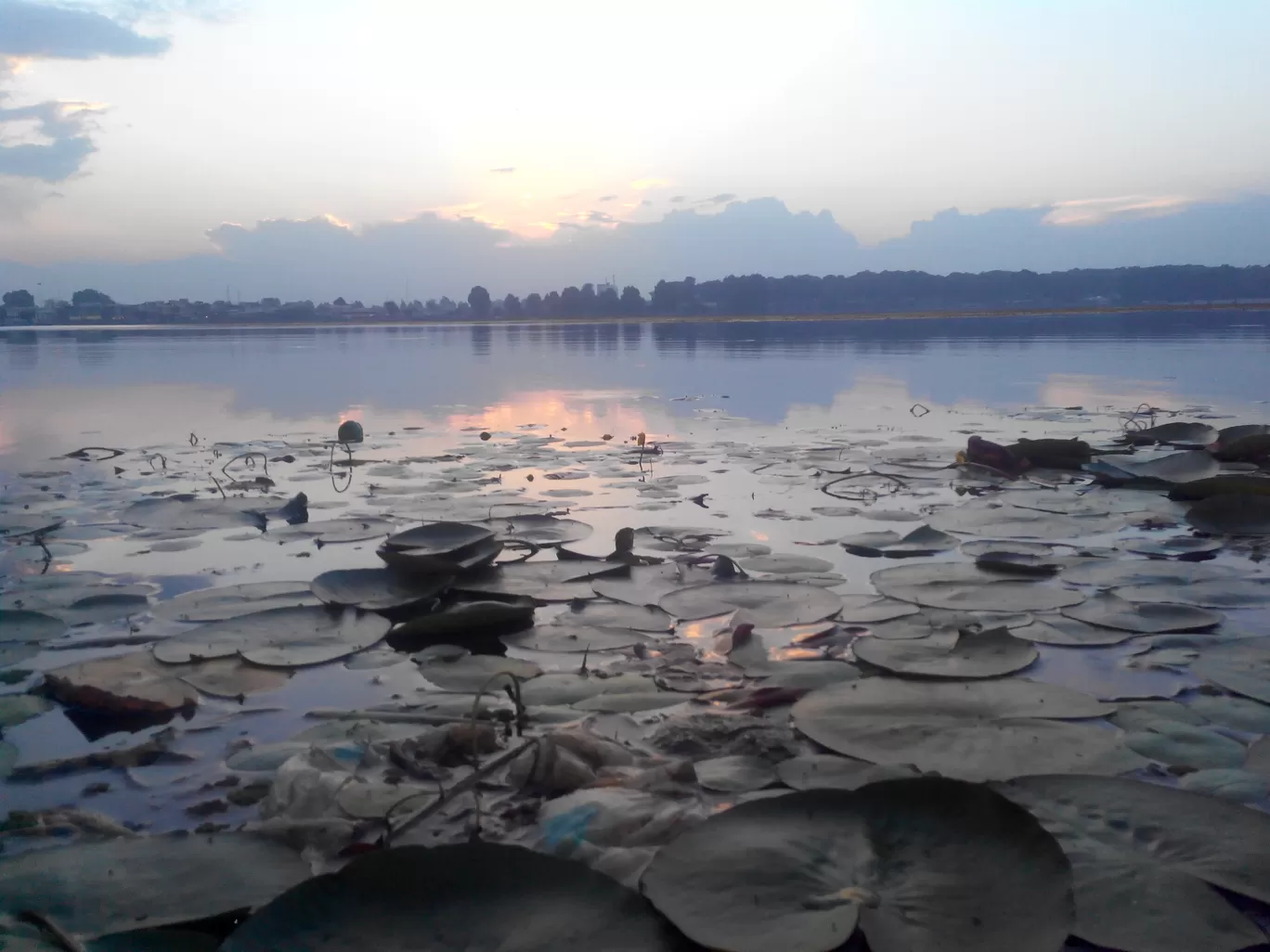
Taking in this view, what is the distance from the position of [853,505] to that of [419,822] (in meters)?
2.78

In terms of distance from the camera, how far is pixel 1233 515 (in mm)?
3250

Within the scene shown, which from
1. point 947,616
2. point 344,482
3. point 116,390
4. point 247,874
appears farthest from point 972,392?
point 116,390

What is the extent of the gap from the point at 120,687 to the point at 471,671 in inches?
29.0

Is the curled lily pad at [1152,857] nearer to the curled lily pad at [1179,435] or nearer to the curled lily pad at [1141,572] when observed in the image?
the curled lily pad at [1141,572]

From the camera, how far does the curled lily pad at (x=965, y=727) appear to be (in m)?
1.52

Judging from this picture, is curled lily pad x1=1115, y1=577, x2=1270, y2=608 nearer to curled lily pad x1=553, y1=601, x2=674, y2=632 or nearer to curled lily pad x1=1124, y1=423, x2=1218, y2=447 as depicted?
curled lily pad x1=553, y1=601, x2=674, y2=632

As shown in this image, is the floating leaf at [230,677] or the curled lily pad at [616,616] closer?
the floating leaf at [230,677]

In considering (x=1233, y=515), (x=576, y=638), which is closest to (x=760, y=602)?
(x=576, y=638)

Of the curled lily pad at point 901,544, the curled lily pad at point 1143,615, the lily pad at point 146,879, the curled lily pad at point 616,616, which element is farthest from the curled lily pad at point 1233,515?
the lily pad at point 146,879

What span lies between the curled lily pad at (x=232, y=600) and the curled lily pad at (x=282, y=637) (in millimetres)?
77

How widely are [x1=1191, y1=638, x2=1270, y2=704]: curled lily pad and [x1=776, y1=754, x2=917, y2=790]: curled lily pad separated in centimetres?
84

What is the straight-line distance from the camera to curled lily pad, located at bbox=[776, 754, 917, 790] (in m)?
1.48

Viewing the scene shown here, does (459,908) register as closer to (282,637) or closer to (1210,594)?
(282,637)

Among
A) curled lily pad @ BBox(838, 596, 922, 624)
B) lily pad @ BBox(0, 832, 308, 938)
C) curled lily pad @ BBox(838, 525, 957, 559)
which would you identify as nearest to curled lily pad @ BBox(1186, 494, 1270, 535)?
curled lily pad @ BBox(838, 525, 957, 559)
